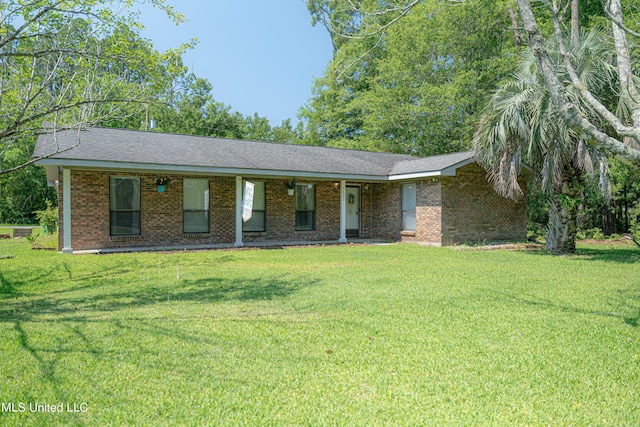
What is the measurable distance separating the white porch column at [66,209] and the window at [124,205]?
3.93 feet

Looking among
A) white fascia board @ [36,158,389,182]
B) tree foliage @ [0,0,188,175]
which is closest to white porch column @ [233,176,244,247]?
white fascia board @ [36,158,389,182]

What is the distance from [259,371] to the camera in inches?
147

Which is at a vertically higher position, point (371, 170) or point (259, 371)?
point (371, 170)

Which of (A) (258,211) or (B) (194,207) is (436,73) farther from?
(B) (194,207)

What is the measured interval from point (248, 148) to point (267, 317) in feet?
40.3

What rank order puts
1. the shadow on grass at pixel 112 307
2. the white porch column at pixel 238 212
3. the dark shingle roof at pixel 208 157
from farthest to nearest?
the white porch column at pixel 238 212 → the dark shingle roof at pixel 208 157 → the shadow on grass at pixel 112 307

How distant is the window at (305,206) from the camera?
53.6 ft

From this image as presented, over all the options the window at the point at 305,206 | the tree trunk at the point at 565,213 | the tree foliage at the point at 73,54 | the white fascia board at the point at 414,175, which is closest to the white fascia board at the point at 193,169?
the white fascia board at the point at 414,175

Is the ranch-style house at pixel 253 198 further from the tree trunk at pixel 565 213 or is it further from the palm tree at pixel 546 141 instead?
the tree trunk at pixel 565 213

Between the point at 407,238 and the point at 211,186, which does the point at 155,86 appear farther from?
the point at 407,238

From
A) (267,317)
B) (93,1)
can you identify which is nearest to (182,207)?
(93,1)

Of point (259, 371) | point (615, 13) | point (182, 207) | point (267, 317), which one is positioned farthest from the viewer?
point (182, 207)

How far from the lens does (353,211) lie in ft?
59.9

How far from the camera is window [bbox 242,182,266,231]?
1549 cm
